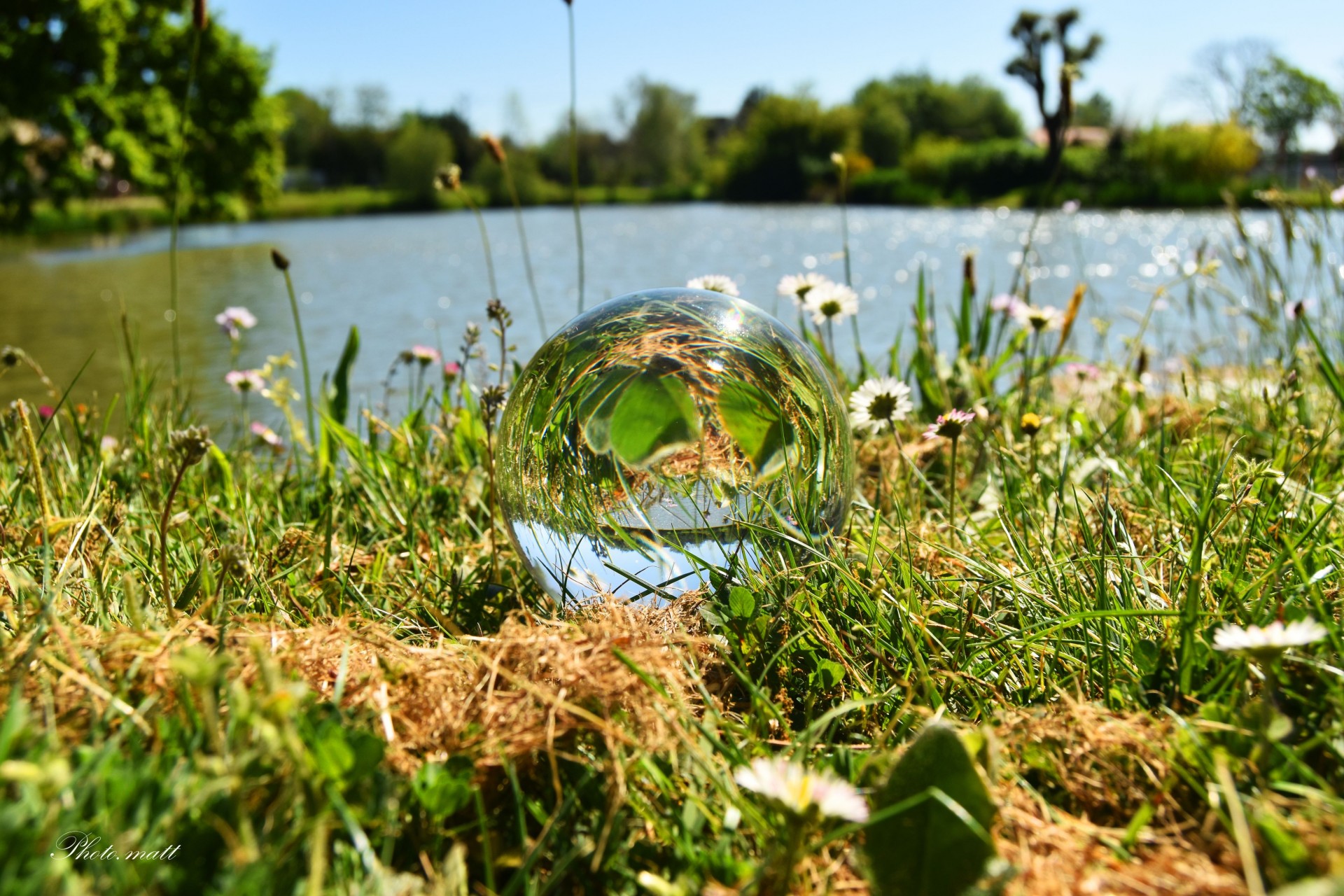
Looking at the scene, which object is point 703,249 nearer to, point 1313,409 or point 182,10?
point 1313,409

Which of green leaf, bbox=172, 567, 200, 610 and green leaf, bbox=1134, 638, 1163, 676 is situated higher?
green leaf, bbox=172, 567, 200, 610

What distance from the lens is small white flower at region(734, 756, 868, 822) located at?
0.83 m

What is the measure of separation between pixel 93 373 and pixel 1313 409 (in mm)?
5906

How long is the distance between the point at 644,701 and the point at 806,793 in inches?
13.3

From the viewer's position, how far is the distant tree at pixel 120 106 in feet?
50.8

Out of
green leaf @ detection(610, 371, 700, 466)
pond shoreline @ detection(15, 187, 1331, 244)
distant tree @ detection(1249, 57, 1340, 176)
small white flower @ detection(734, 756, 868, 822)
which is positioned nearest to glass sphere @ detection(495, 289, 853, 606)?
green leaf @ detection(610, 371, 700, 466)

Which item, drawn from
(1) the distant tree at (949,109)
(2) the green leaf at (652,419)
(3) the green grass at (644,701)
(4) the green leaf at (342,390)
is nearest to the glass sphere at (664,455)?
(2) the green leaf at (652,419)

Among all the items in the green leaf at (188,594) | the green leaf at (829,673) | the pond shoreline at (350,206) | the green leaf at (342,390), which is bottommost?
the green leaf at (829,673)

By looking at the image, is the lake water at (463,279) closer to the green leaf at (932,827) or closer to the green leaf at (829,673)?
the green leaf at (829,673)

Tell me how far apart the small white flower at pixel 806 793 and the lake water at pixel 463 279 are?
2100 mm

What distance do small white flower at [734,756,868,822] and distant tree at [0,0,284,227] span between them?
1534 cm

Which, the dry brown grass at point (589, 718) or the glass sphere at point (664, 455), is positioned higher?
the glass sphere at point (664, 455)

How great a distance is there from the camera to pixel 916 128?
195ft

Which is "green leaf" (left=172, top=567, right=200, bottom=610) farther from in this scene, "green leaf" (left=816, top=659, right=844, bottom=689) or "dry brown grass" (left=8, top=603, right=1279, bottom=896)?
"green leaf" (left=816, top=659, right=844, bottom=689)
